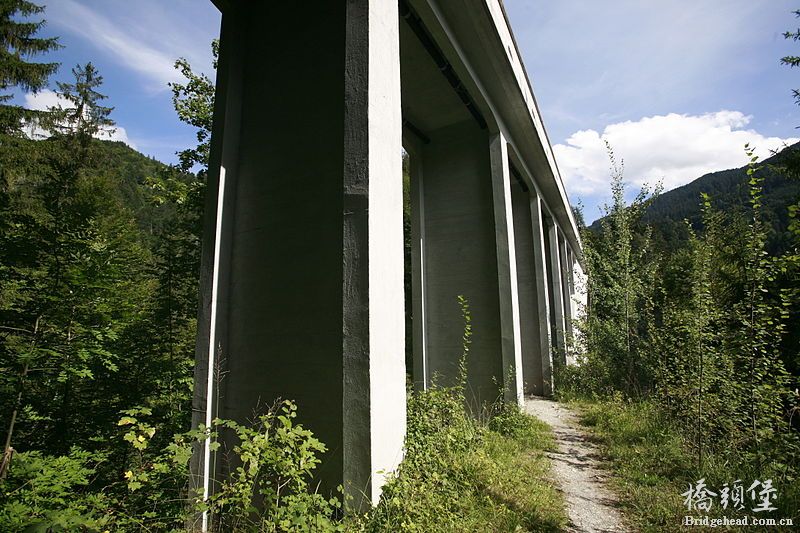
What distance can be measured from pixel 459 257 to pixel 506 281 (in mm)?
1175

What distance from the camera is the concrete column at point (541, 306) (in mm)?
10586

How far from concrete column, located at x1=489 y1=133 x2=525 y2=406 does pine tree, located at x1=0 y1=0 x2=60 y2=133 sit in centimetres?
1196

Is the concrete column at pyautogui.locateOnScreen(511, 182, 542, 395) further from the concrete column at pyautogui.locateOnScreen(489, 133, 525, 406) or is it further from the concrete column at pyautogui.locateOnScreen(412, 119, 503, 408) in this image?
the concrete column at pyautogui.locateOnScreen(489, 133, 525, 406)

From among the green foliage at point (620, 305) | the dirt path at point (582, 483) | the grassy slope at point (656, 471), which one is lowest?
the dirt path at point (582, 483)

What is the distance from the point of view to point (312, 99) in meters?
3.79

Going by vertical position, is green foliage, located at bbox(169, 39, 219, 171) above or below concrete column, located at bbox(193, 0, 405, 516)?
above

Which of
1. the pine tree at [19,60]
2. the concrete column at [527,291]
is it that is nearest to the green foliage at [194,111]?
the pine tree at [19,60]

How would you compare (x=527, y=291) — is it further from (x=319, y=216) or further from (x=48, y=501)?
(x=48, y=501)

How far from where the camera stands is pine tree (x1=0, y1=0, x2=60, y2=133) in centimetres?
947

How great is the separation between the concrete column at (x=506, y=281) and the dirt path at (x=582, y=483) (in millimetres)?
1001

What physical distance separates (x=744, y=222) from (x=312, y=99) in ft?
16.5

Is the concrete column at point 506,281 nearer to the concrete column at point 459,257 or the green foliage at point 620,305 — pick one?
the concrete column at point 459,257

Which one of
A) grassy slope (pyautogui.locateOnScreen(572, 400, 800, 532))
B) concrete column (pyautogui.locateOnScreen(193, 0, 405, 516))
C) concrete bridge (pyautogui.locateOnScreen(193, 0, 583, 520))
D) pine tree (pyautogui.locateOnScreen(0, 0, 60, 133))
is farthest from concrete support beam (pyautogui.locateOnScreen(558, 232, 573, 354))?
pine tree (pyautogui.locateOnScreen(0, 0, 60, 133))

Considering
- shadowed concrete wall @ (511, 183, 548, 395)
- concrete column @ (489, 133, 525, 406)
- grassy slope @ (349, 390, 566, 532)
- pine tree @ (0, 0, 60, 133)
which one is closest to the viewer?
grassy slope @ (349, 390, 566, 532)
